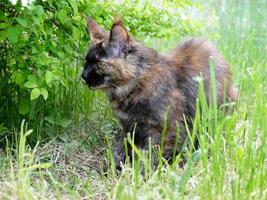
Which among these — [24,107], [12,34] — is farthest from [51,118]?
[12,34]

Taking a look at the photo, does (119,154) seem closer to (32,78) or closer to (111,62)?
(111,62)

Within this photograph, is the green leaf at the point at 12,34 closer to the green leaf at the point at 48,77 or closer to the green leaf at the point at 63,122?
the green leaf at the point at 48,77

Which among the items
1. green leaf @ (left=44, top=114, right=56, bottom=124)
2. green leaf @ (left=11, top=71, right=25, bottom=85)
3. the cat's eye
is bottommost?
green leaf @ (left=44, top=114, right=56, bottom=124)

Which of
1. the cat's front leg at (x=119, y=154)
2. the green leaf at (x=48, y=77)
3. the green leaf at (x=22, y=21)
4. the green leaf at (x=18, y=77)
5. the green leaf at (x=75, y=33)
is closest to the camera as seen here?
the green leaf at (x=22, y=21)

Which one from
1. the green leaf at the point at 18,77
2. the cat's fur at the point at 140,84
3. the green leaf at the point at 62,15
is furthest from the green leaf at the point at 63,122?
the green leaf at the point at 62,15

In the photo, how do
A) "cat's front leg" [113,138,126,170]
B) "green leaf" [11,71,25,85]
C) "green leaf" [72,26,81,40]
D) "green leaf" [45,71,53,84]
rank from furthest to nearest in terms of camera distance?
1. "cat's front leg" [113,138,126,170]
2. "green leaf" [72,26,81,40]
3. "green leaf" [11,71,25,85]
4. "green leaf" [45,71,53,84]

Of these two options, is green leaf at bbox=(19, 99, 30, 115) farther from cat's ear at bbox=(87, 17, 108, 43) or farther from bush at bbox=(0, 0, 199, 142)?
cat's ear at bbox=(87, 17, 108, 43)

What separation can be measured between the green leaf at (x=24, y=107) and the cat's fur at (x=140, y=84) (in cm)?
45

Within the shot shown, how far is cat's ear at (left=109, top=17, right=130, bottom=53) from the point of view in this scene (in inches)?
128

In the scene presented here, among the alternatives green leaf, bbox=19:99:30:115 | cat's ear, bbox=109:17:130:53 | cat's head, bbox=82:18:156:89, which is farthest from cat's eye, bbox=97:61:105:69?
green leaf, bbox=19:99:30:115

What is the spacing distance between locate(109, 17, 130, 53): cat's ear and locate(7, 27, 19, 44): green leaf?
0.53 metres

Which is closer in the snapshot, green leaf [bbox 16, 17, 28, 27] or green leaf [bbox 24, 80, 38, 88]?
green leaf [bbox 16, 17, 28, 27]

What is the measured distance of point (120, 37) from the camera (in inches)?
131

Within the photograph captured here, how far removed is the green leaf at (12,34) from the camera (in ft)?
9.93
